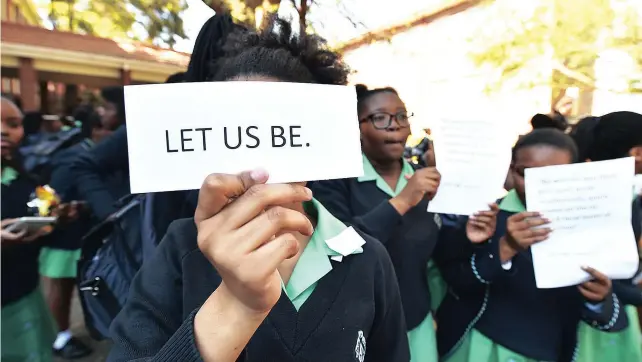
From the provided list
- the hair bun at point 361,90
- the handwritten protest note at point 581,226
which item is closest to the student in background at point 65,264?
the hair bun at point 361,90

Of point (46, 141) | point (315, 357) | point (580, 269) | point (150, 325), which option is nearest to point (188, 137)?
point (150, 325)

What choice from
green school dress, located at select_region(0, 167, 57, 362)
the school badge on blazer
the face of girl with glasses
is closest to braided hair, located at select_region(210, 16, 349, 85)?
the school badge on blazer

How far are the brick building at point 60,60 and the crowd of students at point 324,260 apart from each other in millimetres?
5794

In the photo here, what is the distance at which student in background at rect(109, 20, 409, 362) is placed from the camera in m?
0.65

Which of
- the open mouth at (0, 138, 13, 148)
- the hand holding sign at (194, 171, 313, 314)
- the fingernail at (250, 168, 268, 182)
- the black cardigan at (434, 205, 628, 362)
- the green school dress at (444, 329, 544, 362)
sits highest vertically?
the open mouth at (0, 138, 13, 148)

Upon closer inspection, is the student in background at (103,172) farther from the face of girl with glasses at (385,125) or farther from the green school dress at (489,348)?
the green school dress at (489,348)

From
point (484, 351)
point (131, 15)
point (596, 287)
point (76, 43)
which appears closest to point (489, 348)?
point (484, 351)

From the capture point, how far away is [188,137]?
73 centimetres

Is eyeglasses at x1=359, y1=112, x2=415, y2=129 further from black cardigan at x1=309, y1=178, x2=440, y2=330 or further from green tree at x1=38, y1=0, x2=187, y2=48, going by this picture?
green tree at x1=38, y1=0, x2=187, y2=48

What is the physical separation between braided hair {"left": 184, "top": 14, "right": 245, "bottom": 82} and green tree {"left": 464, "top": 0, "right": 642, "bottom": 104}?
92.7 inches

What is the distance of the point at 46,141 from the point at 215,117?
3926 mm

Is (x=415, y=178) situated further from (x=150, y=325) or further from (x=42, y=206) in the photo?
(x=42, y=206)

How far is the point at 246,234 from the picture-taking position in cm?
64

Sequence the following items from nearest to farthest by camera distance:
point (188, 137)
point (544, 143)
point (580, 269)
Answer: point (188, 137) → point (580, 269) → point (544, 143)
